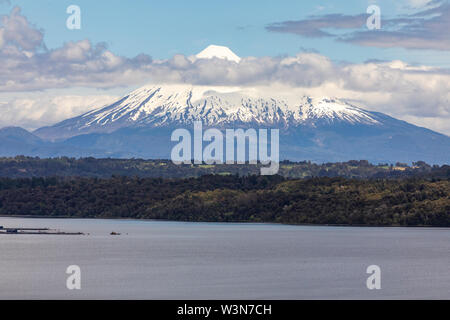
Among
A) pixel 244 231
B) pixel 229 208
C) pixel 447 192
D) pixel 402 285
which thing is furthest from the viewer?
pixel 229 208

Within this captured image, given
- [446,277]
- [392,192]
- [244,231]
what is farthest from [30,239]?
[392,192]
